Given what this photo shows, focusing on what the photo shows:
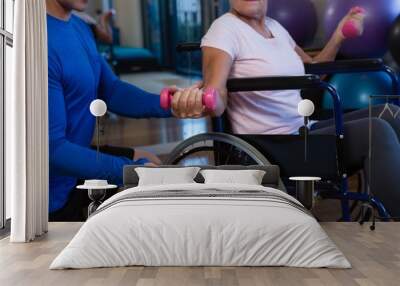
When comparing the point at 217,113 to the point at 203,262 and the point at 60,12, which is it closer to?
the point at 60,12

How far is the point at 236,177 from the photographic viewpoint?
4539 mm

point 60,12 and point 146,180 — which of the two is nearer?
point 146,180

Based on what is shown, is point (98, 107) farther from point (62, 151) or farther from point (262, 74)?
point (262, 74)

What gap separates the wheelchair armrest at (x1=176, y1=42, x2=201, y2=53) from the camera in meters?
5.08

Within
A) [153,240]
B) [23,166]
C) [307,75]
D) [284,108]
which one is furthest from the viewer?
[284,108]

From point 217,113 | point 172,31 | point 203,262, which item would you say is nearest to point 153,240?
A: point 203,262

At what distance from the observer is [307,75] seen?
4.62m

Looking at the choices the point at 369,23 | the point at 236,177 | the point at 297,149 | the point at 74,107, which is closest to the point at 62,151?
the point at 74,107

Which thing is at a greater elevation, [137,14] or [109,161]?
[137,14]

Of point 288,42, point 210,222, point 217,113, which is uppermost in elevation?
point 288,42

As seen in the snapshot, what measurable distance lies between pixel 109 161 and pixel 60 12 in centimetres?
120

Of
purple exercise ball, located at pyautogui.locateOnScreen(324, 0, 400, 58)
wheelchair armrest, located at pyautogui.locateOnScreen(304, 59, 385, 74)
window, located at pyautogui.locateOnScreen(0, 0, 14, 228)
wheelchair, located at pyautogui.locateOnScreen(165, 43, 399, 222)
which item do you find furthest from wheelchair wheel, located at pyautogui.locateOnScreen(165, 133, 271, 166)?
window, located at pyautogui.locateOnScreen(0, 0, 14, 228)

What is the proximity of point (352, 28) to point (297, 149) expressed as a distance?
1.03 m

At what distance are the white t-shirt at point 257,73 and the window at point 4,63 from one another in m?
1.48
